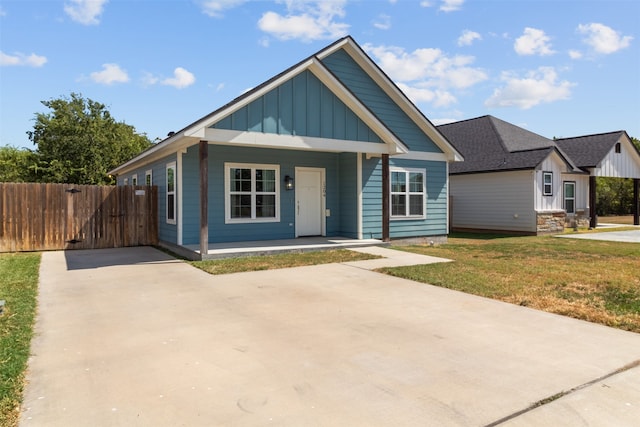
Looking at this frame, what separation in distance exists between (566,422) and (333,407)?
1.55m

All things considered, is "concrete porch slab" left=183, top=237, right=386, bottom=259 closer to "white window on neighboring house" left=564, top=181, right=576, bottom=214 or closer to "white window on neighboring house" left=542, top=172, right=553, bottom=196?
"white window on neighboring house" left=542, top=172, right=553, bottom=196

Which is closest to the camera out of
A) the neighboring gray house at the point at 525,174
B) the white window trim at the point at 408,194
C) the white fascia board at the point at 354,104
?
the white fascia board at the point at 354,104

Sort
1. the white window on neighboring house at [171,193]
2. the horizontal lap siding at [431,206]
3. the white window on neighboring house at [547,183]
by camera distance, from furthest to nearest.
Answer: the white window on neighboring house at [547,183] → the horizontal lap siding at [431,206] → the white window on neighboring house at [171,193]

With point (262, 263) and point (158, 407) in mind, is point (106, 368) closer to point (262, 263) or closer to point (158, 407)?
point (158, 407)

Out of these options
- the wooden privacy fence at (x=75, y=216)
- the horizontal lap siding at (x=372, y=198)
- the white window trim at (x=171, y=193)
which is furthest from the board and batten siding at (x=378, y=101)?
the wooden privacy fence at (x=75, y=216)

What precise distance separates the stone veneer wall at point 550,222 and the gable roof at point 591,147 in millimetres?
4303

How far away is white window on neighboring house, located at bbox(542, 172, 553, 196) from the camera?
18.6 m

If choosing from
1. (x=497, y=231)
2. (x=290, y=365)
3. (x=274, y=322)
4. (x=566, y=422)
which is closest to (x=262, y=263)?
(x=274, y=322)

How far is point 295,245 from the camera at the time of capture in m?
11.5

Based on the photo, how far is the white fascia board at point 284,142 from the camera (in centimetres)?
956

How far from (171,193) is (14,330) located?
7648 millimetres

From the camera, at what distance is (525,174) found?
722 inches

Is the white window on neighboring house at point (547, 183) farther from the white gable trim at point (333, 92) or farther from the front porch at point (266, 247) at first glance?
the front porch at point (266, 247)

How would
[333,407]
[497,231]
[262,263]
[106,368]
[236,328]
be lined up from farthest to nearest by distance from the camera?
[497,231] < [262,263] < [236,328] < [106,368] < [333,407]
